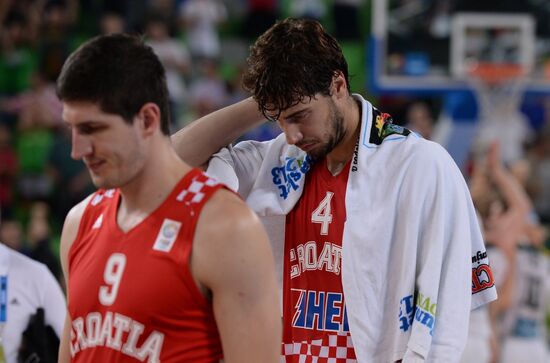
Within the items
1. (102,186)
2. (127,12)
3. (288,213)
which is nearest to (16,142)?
(127,12)

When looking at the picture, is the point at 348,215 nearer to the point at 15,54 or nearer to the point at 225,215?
the point at 225,215

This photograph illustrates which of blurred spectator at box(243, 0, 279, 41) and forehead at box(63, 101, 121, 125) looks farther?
blurred spectator at box(243, 0, 279, 41)

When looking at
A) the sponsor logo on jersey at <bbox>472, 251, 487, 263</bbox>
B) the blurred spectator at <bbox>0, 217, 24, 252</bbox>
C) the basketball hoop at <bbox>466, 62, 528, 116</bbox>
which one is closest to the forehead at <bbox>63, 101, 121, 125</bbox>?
the sponsor logo on jersey at <bbox>472, 251, 487, 263</bbox>

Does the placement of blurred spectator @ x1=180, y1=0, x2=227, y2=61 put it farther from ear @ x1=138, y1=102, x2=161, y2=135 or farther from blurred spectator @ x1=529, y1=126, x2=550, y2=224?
ear @ x1=138, y1=102, x2=161, y2=135

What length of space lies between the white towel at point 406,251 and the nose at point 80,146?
46.8 inches

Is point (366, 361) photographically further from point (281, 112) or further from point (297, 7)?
point (297, 7)

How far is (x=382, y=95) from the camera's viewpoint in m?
13.0

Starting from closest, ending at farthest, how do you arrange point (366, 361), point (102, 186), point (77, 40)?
point (102, 186)
point (366, 361)
point (77, 40)

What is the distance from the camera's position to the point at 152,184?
9.66 feet

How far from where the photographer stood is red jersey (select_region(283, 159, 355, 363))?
378 centimetres

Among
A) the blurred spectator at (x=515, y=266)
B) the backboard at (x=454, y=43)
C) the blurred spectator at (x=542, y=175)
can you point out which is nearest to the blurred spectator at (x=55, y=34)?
the backboard at (x=454, y=43)

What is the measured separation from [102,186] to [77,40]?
1153cm

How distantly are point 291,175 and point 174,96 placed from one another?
9.50 meters

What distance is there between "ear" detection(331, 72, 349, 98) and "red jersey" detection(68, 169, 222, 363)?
0.97m
